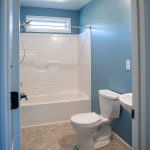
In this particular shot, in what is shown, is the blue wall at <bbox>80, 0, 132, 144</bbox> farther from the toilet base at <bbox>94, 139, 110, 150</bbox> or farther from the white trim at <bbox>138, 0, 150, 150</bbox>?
the white trim at <bbox>138, 0, 150, 150</bbox>

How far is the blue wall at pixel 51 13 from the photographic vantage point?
3820 millimetres

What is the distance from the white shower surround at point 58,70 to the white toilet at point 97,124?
38.0 inches

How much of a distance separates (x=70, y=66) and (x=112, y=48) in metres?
1.63

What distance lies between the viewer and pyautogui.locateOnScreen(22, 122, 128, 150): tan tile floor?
248cm

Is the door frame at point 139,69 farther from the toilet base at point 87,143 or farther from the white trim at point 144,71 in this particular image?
the toilet base at point 87,143

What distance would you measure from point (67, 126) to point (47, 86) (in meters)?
1.17

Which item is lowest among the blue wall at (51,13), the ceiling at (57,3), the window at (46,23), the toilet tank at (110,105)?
the toilet tank at (110,105)

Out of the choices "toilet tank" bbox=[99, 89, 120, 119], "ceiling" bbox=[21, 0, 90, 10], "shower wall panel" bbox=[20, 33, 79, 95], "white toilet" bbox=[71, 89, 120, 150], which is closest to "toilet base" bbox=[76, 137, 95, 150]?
"white toilet" bbox=[71, 89, 120, 150]

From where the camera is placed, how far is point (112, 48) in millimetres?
2762

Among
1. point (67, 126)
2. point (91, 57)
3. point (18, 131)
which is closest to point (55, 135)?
point (67, 126)

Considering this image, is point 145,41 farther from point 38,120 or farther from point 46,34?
point 46,34

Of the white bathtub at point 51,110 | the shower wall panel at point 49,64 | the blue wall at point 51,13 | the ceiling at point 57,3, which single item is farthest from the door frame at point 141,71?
the blue wall at point 51,13

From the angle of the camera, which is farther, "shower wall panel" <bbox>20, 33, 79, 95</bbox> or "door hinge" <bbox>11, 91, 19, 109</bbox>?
"shower wall panel" <bbox>20, 33, 79, 95</bbox>

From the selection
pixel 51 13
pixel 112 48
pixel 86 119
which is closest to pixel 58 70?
pixel 51 13
